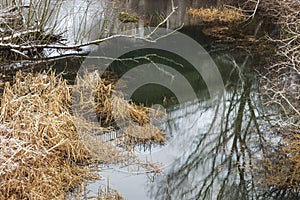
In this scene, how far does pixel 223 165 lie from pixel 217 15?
7153 millimetres

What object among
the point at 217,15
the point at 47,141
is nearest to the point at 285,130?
the point at 47,141

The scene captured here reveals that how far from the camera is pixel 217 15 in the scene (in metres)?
10.9

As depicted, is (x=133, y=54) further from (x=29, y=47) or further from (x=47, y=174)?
(x=47, y=174)

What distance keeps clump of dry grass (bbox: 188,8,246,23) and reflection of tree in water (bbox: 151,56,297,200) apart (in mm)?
5329

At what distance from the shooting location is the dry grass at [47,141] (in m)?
3.67

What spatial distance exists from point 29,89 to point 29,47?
6.08 ft

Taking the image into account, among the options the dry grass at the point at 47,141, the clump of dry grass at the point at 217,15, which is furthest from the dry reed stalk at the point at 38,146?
the clump of dry grass at the point at 217,15

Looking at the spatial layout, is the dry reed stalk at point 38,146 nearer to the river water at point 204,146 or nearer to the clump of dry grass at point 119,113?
the river water at point 204,146

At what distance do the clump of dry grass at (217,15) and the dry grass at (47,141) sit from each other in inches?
234

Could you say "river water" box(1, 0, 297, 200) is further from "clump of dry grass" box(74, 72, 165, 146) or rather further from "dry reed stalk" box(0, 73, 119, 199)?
"dry reed stalk" box(0, 73, 119, 199)

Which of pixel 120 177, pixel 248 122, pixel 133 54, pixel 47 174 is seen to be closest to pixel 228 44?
pixel 133 54

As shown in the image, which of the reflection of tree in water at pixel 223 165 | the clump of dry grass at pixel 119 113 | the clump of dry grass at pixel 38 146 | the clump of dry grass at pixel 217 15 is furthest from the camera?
the clump of dry grass at pixel 217 15

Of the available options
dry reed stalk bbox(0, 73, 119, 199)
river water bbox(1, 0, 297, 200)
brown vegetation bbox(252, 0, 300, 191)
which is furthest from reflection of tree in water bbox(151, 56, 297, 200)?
dry reed stalk bbox(0, 73, 119, 199)

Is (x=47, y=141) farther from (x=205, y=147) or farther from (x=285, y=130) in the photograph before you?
(x=285, y=130)
